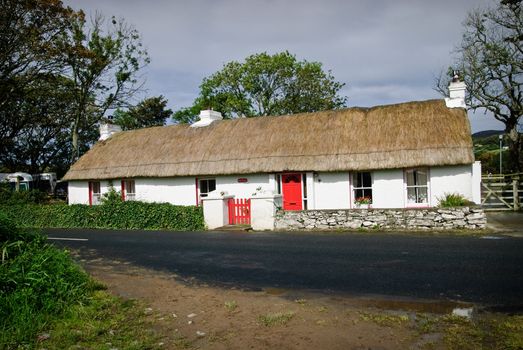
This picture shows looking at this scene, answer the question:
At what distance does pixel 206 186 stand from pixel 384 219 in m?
10.3

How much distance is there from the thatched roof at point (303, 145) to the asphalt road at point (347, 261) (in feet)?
A: 16.8

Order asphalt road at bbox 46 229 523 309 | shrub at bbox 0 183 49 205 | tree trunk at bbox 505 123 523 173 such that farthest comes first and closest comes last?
tree trunk at bbox 505 123 523 173 < shrub at bbox 0 183 49 205 < asphalt road at bbox 46 229 523 309

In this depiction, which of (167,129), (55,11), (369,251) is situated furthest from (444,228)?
(55,11)

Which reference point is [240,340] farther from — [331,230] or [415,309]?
[331,230]

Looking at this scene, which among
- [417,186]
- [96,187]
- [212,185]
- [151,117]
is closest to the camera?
[417,186]

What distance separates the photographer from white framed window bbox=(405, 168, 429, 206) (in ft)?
61.1

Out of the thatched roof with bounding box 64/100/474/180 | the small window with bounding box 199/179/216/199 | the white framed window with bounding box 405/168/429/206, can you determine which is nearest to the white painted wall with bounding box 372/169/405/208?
the white framed window with bounding box 405/168/429/206

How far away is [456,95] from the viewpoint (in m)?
20.3

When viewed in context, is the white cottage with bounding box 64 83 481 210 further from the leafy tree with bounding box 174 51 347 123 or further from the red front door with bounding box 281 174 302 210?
the leafy tree with bounding box 174 51 347 123

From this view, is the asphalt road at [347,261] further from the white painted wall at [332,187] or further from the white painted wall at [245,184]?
the white painted wall at [245,184]

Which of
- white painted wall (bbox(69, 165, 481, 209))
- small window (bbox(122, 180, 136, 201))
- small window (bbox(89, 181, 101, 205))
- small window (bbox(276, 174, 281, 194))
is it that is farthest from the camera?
small window (bbox(89, 181, 101, 205))

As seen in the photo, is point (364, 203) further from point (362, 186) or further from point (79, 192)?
point (79, 192)

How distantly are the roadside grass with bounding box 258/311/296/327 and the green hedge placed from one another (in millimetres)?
12464

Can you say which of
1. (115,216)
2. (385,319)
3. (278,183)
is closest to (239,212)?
(278,183)
